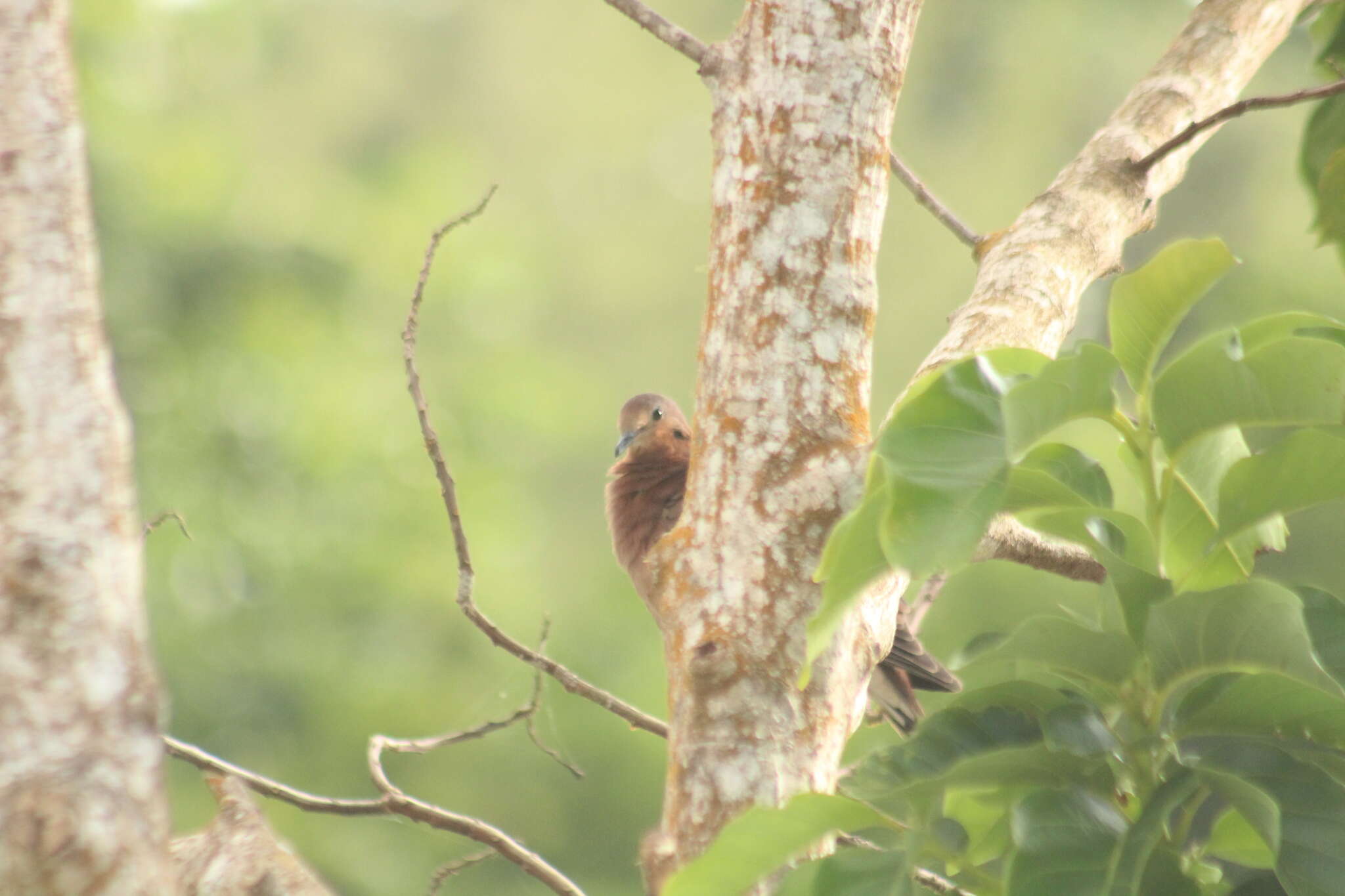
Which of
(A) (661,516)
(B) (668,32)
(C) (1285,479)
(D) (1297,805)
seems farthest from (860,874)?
(A) (661,516)

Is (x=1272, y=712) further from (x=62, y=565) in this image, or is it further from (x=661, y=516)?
(x=661, y=516)

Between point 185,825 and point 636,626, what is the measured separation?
8.96ft

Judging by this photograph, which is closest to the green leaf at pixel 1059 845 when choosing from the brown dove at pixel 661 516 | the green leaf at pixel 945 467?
the green leaf at pixel 945 467

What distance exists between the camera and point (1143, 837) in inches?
33.5

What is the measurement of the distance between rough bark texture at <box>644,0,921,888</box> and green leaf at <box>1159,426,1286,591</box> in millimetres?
276

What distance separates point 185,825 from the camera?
5625mm

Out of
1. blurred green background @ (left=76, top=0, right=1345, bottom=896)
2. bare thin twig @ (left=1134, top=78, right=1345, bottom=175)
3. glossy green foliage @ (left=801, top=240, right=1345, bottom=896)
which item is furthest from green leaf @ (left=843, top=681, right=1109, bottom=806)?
blurred green background @ (left=76, top=0, right=1345, bottom=896)

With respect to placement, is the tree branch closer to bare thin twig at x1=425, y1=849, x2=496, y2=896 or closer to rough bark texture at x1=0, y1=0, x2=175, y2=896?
bare thin twig at x1=425, y1=849, x2=496, y2=896

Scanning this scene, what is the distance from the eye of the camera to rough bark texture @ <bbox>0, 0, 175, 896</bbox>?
83 centimetres

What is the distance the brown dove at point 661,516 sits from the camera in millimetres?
2523

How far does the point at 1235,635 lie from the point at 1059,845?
0.19 metres

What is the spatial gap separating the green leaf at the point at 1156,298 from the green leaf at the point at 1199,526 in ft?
0.42

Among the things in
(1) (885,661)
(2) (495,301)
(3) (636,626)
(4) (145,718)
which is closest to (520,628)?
(3) (636,626)

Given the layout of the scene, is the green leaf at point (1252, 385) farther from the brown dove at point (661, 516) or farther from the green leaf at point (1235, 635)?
the brown dove at point (661, 516)
